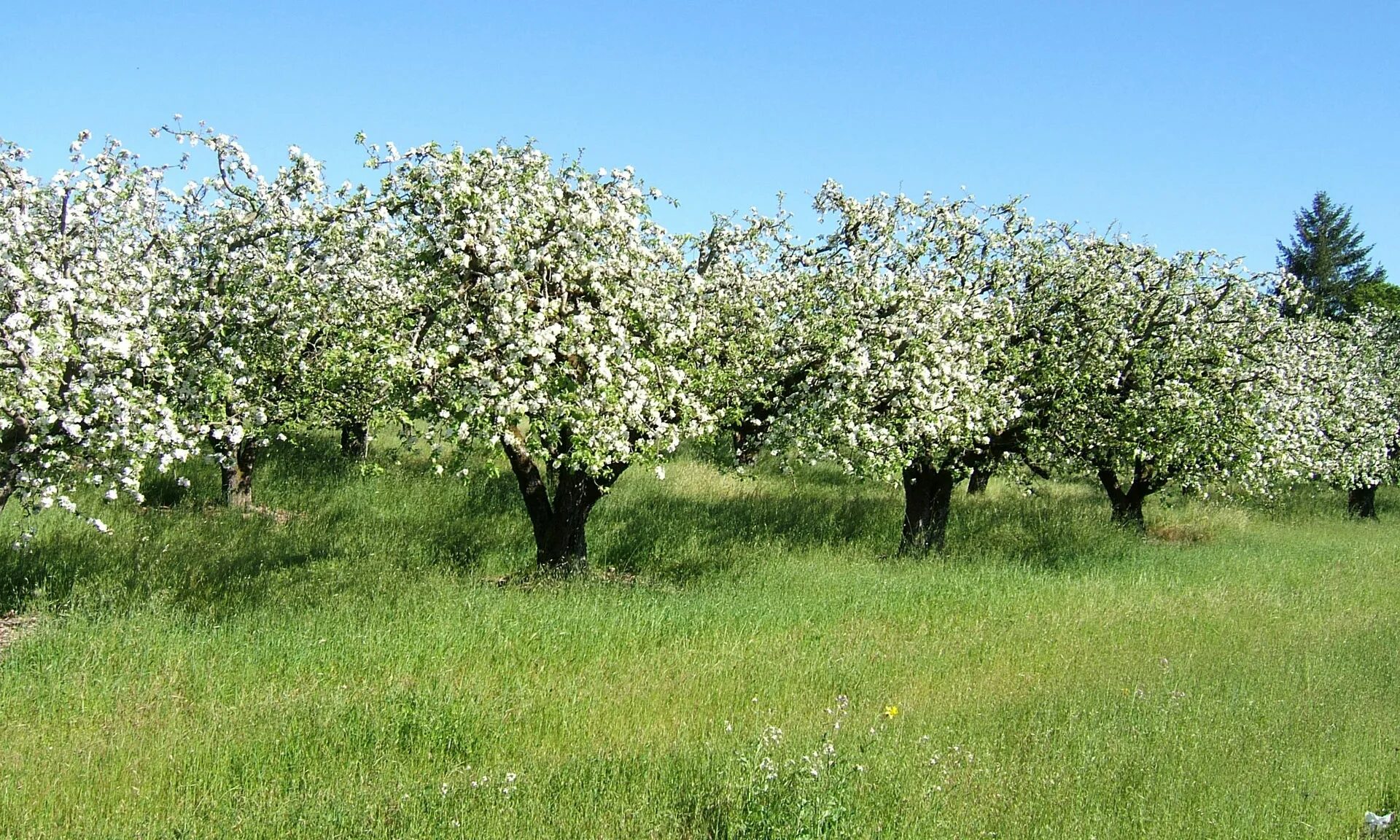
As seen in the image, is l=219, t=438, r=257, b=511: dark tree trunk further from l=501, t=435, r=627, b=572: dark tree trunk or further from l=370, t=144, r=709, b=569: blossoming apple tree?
l=370, t=144, r=709, b=569: blossoming apple tree

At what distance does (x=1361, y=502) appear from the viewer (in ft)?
107

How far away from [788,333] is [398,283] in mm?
6112

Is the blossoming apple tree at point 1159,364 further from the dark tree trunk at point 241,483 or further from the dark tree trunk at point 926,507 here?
the dark tree trunk at point 241,483

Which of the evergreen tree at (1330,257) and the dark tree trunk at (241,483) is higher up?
the evergreen tree at (1330,257)

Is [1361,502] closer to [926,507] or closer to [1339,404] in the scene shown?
[1339,404]

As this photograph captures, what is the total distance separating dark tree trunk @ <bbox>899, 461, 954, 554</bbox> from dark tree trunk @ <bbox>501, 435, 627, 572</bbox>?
7.12 metres

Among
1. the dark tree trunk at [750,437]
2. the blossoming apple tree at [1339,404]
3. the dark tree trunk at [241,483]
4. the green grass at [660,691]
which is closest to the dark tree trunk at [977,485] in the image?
the blossoming apple tree at [1339,404]

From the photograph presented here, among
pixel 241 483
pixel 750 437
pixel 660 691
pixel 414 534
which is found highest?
pixel 750 437

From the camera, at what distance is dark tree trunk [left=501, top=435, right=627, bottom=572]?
1478 centimetres

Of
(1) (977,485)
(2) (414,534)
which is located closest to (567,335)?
(2) (414,534)

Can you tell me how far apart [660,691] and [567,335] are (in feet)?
15.2

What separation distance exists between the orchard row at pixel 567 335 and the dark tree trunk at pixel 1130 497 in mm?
4254

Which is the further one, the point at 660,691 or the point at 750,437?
the point at 750,437

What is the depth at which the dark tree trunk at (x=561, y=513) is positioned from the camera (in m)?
14.8
